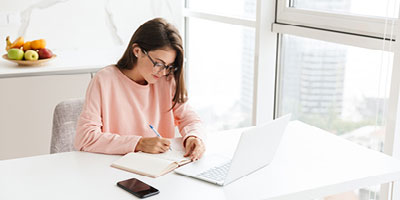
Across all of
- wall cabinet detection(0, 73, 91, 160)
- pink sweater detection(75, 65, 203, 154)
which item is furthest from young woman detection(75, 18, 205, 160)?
wall cabinet detection(0, 73, 91, 160)

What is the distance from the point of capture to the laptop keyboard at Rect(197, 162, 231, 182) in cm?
143

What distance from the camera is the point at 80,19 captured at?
3287 millimetres

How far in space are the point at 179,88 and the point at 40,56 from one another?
1211 millimetres

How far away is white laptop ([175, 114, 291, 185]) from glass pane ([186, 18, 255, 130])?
3.92 ft

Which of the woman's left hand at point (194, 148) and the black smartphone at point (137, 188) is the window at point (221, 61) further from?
the black smartphone at point (137, 188)

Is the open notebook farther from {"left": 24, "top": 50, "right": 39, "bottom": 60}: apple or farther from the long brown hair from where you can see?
{"left": 24, "top": 50, "right": 39, "bottom": 60}: apple

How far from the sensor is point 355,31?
6.45ft

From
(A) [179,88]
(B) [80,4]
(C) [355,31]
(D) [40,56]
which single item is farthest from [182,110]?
(B) [80,4]

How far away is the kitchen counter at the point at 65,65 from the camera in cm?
269

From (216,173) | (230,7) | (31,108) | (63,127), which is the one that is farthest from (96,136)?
(230,7)

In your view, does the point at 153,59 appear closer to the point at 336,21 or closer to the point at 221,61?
the point at 336,21

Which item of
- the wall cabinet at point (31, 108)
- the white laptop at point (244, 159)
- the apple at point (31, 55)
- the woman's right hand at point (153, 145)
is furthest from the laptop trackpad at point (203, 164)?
the apple at point (31, 55)

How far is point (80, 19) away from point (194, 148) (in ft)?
6.36

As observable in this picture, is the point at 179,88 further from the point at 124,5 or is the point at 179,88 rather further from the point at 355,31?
the point at 124,5
